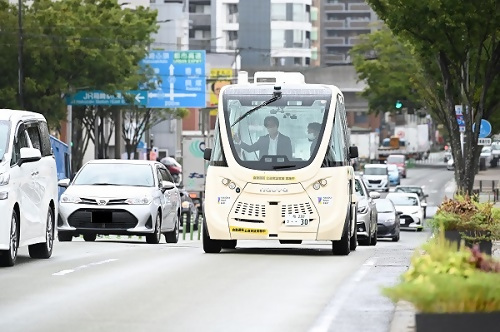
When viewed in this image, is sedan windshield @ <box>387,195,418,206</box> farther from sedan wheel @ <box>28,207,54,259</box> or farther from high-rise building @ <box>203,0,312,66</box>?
high-rise building @ <box>203,0,312,66</box>

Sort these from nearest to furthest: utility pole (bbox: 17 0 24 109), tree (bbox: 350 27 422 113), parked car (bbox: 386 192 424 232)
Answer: parked car (bbox: 386 192 424 232) < utility pole (bbox: 17 0 24 109) < tree (bbox: 350 27 422 113)

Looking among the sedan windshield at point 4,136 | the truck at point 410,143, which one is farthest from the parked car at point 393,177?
the sedan windshield at point 4,136

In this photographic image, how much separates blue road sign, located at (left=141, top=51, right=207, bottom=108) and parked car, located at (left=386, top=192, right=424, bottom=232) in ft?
62.2

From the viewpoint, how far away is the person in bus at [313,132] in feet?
77.0

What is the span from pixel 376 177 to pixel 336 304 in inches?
3331

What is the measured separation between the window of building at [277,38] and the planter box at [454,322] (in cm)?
18635

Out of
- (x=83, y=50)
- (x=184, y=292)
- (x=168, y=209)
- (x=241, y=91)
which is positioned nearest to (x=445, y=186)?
(x=83, y=50)

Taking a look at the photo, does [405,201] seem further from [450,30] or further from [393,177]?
[393,177]

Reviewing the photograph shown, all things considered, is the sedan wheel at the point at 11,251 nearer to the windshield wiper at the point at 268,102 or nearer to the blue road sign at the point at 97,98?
the windshield wiper at the point at 268,102

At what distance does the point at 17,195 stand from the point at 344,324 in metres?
7.76

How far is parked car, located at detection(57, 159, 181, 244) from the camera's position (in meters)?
28.5

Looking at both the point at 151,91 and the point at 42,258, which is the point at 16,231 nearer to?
the point at 42,258

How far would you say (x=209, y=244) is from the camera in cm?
2362

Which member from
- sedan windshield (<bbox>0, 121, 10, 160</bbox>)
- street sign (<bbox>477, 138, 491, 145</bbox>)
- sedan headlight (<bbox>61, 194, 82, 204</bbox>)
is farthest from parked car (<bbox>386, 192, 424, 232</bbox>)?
sedan windshield (<bbox>0, 121, 10, 160</bbox>)
